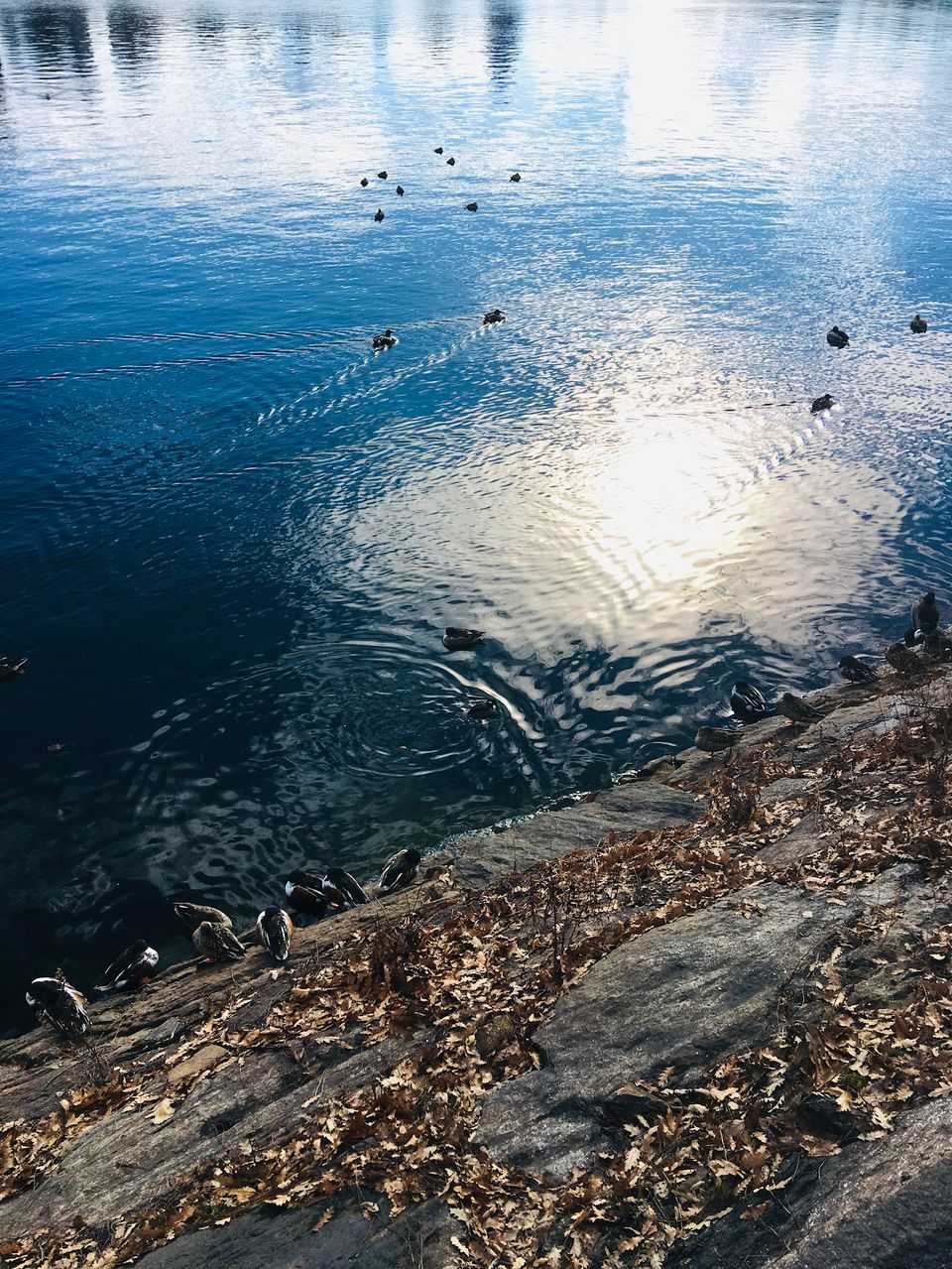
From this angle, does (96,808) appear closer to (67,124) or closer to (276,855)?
(276,855)

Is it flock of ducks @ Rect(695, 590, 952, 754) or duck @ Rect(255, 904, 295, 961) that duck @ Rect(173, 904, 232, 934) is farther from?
flock of ducks @ Rect(695, 590, 952, 754)

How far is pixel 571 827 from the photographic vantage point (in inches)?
545

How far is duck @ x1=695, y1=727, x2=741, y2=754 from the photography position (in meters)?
15.5

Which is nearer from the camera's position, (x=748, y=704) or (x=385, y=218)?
(x=748, y=704)

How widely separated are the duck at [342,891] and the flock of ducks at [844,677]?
610cm

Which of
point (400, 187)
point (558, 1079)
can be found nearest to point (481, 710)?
point (558, 1079)

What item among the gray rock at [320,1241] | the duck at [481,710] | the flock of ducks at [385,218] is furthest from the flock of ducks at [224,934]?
the flock of ducks at [385,218]

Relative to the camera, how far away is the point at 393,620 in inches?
723

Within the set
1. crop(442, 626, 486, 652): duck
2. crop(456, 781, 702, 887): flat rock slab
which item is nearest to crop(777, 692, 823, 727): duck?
crop(456, 781, 702, 887): flat rock slab

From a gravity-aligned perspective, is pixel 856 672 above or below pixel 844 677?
above

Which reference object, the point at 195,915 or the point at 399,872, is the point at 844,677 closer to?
the point at 399,872

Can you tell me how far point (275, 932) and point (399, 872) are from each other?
188 centimetres

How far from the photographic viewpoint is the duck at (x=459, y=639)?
17.5m

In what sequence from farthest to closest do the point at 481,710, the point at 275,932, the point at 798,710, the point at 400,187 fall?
the point at 400,187 → the point at 481,710 → the point at 798,710 → the point at 275,932
